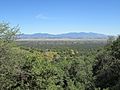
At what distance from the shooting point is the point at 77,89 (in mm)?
55688

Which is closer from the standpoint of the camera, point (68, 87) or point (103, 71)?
point (103, 71)

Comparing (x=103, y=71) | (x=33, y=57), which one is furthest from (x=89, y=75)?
(x=33, y=57)

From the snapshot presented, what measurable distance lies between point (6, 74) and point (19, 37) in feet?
10.8

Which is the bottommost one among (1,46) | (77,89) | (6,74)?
(77,89)

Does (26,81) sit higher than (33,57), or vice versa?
(33,57)

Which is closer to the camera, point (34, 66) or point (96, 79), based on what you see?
point (34, 66)

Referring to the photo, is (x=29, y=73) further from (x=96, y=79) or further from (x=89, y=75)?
(x=89, y=75)

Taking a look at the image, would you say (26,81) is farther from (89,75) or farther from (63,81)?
(89,75)

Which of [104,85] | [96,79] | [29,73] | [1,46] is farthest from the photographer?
[96,79]

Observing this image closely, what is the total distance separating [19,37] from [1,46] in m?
2.43

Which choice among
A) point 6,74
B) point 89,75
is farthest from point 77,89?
point 6,74

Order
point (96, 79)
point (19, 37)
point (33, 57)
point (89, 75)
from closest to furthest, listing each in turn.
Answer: point (19, 37) → point (33, 57) → point (96, 79) → point (89, 75)

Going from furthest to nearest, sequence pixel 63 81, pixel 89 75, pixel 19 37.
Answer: pixel 89 75 → pixel 63 81 → pixel 19 37

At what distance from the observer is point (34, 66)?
31188 mm
